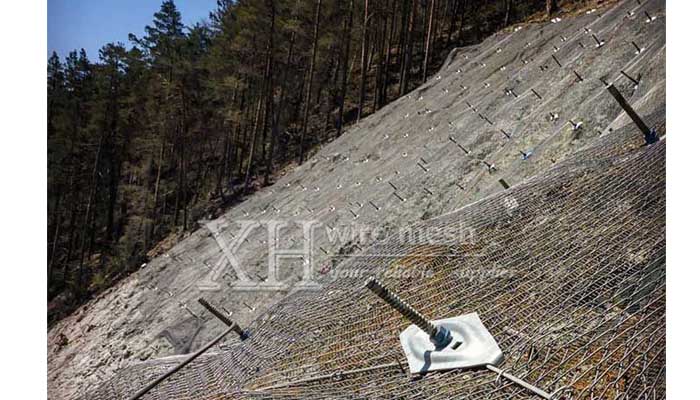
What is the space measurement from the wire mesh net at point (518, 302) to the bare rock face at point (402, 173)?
58cm

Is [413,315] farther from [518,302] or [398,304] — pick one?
[518,302]

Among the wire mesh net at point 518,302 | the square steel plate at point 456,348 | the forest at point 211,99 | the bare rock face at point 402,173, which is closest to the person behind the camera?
the wire mesh net at point 518,302

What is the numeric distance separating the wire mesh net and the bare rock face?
0.58m

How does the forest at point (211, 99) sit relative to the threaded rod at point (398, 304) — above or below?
above

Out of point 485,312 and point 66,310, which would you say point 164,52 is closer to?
point 66,310

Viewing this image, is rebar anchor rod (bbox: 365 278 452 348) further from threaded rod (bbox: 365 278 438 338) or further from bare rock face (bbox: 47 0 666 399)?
bare rock face (bbox: 47 0 666 399)

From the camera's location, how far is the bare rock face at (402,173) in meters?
3.73

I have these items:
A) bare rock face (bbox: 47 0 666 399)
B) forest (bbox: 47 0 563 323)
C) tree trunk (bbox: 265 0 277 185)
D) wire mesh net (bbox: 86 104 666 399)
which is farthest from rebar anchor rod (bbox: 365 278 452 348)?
tree trunk (bbox: 265 0 277 185)

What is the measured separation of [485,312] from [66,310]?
5.89m

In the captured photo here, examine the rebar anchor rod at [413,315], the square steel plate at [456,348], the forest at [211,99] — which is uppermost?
the forest at [211,99]

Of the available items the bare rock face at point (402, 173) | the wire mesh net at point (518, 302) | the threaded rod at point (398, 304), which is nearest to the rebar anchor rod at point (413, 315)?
the threaded rod at point (398, 304)

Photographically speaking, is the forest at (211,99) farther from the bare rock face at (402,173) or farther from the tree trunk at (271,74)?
the bare rock face at (402,173)

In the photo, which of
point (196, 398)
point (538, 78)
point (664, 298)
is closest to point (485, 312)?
point (664, 298)

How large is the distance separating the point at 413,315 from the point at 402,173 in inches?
133
